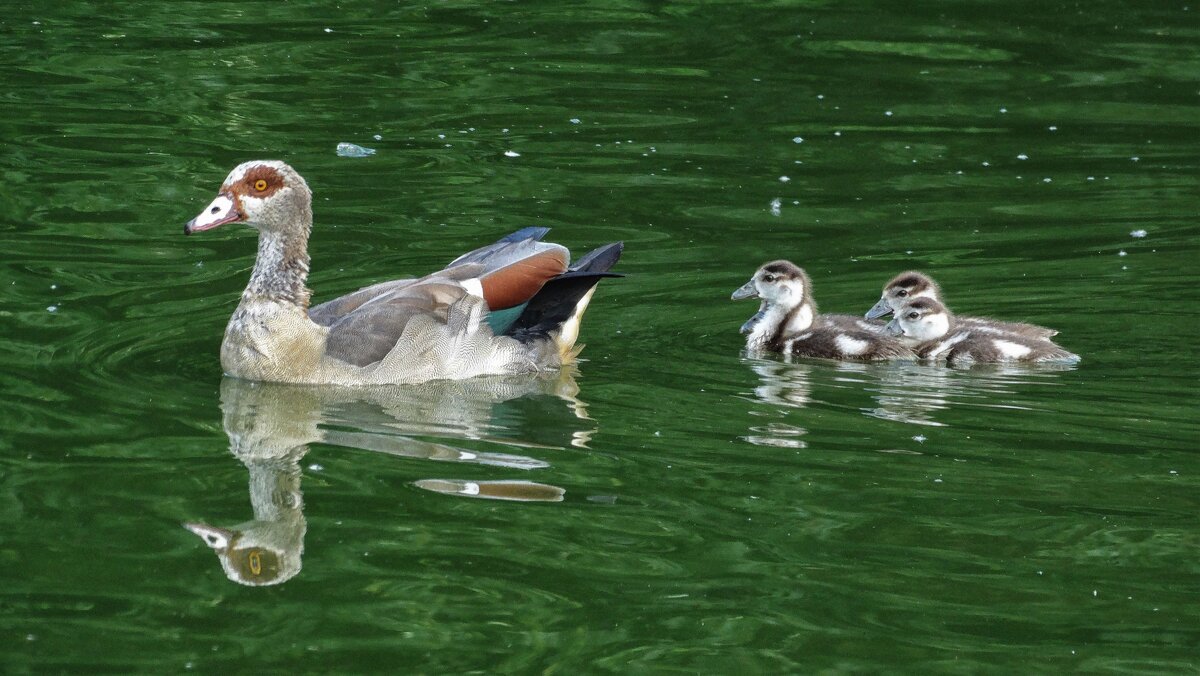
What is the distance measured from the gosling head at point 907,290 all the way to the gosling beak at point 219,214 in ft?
11.3

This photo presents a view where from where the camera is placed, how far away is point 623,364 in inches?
384

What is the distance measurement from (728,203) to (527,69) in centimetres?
405

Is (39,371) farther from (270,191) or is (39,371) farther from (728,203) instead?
(728,203)

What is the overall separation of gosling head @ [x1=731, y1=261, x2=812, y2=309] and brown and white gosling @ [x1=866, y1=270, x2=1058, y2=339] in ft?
1.35

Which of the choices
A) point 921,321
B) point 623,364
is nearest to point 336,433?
point 623,364

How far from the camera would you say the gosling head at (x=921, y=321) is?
10.1 m

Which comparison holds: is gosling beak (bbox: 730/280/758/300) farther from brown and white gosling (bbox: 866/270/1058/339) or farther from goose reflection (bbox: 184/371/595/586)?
goose reflection (bbox: 184/371/595/586)

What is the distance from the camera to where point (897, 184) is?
44.3ft

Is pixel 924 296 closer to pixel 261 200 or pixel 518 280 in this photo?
pixel 518 280

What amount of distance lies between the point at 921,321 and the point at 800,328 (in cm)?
66

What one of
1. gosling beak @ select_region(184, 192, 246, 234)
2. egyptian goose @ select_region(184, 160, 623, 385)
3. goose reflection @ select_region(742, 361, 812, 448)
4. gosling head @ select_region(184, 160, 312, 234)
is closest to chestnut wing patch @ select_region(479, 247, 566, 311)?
egyptian goose @ select_region(184, 160, 623, 385)

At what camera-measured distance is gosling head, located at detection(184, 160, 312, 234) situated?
9211mm

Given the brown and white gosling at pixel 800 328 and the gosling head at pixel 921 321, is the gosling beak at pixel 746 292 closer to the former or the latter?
the brown and white gosling at pixel 800 328

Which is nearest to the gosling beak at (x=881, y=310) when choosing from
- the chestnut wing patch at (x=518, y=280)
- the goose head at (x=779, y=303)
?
the goose head at (x=779, y=303)
